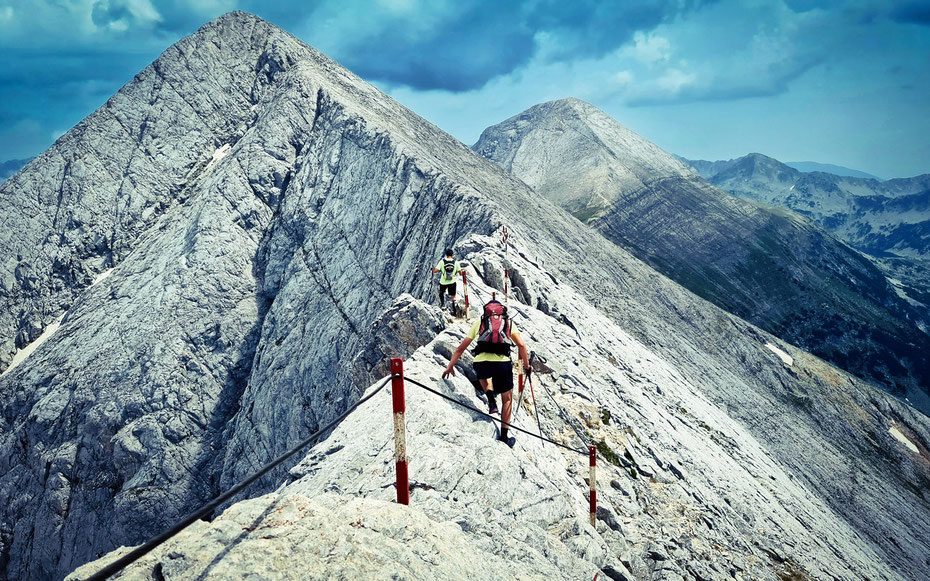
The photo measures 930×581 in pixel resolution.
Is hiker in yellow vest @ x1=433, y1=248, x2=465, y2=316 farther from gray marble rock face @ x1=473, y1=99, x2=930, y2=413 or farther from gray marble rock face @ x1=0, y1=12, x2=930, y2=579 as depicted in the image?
gray marble rock face @ x1=473, y1=99, x2=930, y2=413

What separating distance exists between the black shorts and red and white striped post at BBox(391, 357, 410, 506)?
3259mm

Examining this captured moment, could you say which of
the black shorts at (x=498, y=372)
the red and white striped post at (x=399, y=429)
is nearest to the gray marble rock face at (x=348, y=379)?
the red and white striped post at (x=399, y=429)

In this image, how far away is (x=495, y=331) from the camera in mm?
9000

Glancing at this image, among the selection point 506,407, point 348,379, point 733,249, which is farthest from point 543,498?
point 733,249

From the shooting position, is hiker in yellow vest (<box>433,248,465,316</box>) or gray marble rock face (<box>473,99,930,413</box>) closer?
hiker in yellow vest (<box>433,248,465,316</box>)

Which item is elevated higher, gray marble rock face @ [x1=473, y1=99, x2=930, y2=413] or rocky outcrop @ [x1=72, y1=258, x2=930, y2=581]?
gray marble rock face @ [x1=473, y1=99, x2=930, y2=413]

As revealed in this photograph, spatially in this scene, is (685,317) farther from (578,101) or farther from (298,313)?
(578,101)

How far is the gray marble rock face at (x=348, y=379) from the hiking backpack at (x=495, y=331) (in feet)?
5.30

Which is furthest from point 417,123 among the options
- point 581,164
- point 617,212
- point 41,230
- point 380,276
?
point 581,164

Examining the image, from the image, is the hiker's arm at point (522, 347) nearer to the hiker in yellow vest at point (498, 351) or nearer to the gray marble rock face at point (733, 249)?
the hiker in yellow vest at point (498, 351)

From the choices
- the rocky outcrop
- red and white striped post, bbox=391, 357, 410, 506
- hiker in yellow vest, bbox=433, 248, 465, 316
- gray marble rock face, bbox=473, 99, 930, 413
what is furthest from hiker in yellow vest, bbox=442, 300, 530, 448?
gray marble rock face, bbox=473, 99, 930, 413

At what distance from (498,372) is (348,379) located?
16394mm

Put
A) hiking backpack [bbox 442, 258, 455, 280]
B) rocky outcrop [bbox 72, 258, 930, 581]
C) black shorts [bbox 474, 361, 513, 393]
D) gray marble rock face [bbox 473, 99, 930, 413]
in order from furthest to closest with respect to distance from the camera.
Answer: gray marble rock face [bbox 473, 99, 930, 413], hiking backpack [bbox 442, 258, 455, 280], black shorts [bbox 474, 361, 513, 393], rocky outcrop [bbox 72, 258, 930, 581]

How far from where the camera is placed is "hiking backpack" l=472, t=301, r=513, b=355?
29.5 feet
